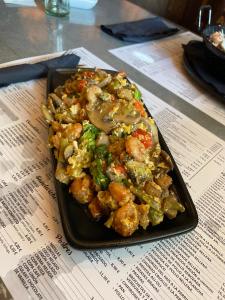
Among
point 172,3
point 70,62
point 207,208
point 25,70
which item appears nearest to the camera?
point 207,208

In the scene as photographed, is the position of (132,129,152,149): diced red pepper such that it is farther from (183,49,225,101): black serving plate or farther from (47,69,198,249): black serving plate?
(183,49,225,101): black serving plate

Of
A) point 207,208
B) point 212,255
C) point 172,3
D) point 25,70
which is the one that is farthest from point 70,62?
point 172,3

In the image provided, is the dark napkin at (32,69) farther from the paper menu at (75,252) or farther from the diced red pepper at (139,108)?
the diced red pepper at (139,108)

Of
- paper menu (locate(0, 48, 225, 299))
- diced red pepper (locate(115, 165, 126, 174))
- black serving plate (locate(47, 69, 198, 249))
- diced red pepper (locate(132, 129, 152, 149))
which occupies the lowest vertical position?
paper menu (locate(0, 48, 225, 299))

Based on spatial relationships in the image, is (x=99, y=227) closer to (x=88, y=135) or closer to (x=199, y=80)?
(x=88, y=135)

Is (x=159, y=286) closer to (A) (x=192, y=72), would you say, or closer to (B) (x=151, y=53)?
(A) (x=192, y=72)

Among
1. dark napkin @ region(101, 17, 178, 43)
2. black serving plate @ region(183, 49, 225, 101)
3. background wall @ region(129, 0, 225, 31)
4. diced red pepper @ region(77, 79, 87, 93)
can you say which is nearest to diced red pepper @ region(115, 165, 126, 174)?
diced red pepper @ region(77, 79, 87, 93)
